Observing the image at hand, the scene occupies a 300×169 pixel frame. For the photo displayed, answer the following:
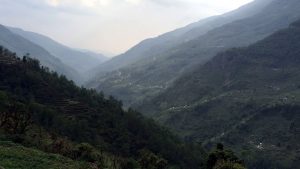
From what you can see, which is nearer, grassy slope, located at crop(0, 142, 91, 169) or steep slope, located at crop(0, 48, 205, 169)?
grassy slope, located at crop(0, 142, 91, 169)

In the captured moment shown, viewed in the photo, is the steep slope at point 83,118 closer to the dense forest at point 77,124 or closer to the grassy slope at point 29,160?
the dense forest at point 77,124

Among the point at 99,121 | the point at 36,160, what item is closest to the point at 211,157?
the point at 36,160

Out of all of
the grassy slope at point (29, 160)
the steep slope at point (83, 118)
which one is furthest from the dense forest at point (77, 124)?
the grassy slope at point (29, 160)

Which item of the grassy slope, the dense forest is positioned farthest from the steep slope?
the grassy slope

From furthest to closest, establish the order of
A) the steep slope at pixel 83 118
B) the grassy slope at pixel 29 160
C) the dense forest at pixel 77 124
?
the steep slope at pixel 83 118, the dense forest at pixel 77 124, the grassy slope at pixel 29 160

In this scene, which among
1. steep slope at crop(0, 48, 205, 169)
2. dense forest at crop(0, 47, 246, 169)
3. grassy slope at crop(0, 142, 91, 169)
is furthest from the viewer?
steep slope at crop(0, 48, 205, 169)

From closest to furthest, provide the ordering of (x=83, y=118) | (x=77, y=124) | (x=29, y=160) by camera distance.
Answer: (x=29, y=160)
(x=77, y=124)
(x=83, y=118)

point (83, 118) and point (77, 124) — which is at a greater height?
point (77, 124)

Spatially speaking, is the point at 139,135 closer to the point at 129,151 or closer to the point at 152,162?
the point at 129,151

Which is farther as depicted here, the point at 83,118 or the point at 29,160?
the point at 83,118

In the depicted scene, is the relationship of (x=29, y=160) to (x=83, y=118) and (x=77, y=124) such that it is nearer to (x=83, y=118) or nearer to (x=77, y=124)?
(x=77, y=124)

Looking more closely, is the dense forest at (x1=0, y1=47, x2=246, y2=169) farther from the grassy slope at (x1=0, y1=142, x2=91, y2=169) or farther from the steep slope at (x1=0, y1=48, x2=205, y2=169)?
the grassy slope at (x1=0, y1=142, x2=91, y2=169)

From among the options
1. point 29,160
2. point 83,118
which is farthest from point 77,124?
point 29,160

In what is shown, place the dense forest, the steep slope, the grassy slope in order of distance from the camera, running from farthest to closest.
→ the steep slope, the dense forest, the grassy slope
